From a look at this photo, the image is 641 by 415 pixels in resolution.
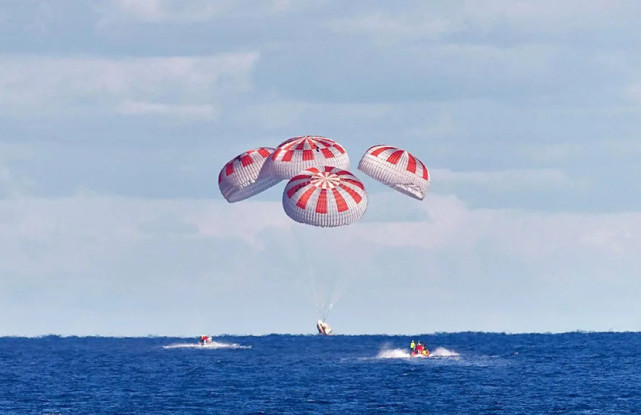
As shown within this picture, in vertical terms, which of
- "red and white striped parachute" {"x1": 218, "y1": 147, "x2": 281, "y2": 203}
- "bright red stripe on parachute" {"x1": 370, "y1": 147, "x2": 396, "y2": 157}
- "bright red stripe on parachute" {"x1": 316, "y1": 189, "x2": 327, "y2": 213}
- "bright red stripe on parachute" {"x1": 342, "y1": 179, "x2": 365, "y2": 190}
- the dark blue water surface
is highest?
"bright red stripe on parachute" {"x1": 370, "y1": 147, "x2": 396, "y2": 157}

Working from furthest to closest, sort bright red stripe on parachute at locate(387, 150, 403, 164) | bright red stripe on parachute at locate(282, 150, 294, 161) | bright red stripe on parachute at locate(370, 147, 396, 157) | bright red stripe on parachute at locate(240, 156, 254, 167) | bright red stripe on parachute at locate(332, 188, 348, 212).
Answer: bright red stripe on parachute at locate(240, 156, 254, 167)
bright red stripe on parachute at locate(370, 147, 396, 157)
bright red stripe on parachute at locate(387, 150, 403, 164)
bright red stripe on parachute at locate(282, 150, 294, 161)
bright red stripe on parachute at locate(332, 188, 348, 212)

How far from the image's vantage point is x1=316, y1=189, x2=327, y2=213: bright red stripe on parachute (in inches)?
3162

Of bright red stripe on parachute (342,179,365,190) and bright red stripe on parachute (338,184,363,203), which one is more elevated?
Answer: bright red stripe on parachute (342,179,365,190)

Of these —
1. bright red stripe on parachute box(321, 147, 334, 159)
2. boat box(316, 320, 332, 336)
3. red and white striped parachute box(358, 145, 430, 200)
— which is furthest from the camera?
boat box(316, 320, 332, 336)

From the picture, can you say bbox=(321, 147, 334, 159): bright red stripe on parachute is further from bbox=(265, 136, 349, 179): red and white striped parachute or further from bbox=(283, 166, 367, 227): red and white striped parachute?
bbox=(283, 166, 367, 227): red and white striped parachute

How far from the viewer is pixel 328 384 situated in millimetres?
101875

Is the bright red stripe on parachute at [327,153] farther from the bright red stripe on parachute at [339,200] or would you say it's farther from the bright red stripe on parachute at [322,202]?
the bright red stripe on parachute at [322,202]

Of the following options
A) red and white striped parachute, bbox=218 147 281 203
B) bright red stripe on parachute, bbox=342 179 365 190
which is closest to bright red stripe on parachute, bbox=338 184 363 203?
bright red stripe on parachute, bbox=342 179 365 190

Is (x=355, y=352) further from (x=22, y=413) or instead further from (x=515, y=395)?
(x=22, y=413)

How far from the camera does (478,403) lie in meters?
87.1

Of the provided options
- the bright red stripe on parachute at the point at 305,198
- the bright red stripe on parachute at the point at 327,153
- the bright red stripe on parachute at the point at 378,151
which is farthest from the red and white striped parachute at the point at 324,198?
the bright red stripe on parachute at the point at 378,151

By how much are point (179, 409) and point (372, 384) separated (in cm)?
2077

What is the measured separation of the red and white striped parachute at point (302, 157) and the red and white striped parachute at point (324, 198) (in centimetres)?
65

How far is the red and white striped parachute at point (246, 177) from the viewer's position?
8606cm
